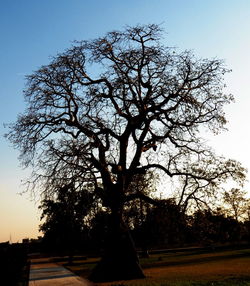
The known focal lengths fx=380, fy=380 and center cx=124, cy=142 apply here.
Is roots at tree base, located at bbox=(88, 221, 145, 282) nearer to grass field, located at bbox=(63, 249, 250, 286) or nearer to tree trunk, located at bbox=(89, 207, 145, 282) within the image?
tree trunk, located at bbox=(89, 207, 145, 282)

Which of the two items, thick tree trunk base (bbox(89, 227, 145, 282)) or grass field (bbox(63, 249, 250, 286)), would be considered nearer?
grass field (bbox(63, 249, 250, 286))

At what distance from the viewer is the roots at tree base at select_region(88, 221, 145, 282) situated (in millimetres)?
19906

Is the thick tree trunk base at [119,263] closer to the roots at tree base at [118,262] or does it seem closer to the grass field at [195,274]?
the roots at tree base at [118,262]

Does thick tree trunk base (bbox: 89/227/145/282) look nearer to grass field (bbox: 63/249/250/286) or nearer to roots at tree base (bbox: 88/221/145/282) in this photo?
roots at tree base (bbox: 88/221/145/282)

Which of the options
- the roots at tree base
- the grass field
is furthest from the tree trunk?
the grass field

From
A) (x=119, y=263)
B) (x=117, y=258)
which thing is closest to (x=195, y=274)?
(x=119, y=263)

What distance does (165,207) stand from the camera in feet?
67.9

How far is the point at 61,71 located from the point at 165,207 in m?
9.10

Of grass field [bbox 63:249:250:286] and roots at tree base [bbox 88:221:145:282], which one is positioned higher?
roots at tree base [bbox 88:221:145:282]

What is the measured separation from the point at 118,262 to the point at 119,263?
7cm

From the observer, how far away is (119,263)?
20297 millimetres

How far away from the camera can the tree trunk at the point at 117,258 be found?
19.9 meters

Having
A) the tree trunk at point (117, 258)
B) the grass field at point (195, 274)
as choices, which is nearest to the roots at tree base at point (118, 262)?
the tree trunk at point (117, 258)

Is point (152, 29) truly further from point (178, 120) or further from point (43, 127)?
point (43, 127)
